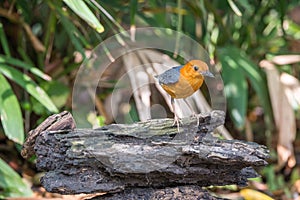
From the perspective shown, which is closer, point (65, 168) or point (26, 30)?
point (65, 168)

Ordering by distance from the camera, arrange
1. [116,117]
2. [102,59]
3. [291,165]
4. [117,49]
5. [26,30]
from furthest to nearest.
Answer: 1. [291,165]
2. [26,30]
3. [117,49]
4. [102,59]
5. [116,117]

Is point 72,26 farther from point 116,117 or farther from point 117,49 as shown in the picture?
point 116,117

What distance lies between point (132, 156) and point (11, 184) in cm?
64

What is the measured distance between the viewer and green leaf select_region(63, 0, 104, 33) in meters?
0.98

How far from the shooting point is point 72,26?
1.50m

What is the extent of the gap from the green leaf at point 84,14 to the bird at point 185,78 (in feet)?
0.60

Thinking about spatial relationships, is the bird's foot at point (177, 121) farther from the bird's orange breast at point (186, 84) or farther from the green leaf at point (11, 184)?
the green leaf at point (11, 184)

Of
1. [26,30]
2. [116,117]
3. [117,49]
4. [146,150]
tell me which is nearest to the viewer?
[146,150]

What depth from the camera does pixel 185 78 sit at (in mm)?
860

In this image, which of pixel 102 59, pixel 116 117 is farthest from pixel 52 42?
pixel 116 117

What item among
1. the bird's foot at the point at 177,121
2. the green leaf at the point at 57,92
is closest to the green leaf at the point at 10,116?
the green leaf at the point at 57,92

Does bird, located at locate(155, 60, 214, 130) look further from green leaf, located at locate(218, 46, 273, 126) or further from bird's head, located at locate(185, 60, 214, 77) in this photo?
green leaf, located at locate(218, 46, 273, 126)

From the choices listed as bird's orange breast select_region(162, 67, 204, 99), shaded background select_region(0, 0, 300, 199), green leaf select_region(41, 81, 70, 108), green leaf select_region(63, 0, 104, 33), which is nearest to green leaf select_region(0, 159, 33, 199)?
shaded background select_region(0, 0, 300, 199)

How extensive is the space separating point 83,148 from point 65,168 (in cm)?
5
